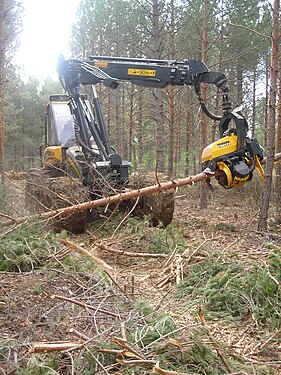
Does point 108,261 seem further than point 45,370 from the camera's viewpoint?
Yes

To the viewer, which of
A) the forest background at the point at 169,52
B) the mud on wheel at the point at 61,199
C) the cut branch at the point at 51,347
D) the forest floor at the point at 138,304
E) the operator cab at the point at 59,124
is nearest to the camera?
the cut branch at the point at 51,347

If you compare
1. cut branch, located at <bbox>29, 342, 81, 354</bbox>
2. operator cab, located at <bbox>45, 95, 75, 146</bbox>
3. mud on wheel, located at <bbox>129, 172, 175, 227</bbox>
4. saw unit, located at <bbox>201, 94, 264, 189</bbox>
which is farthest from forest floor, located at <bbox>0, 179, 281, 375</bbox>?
operator cab, located at <bbox>45, 95, 75, 146</bbox>

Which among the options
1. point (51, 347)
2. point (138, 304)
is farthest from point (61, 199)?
point (51, 347)

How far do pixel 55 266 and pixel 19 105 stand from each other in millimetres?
30858

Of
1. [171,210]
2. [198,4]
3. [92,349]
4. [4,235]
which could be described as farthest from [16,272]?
[198,4]

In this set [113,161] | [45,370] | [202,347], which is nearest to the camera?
[45,370]

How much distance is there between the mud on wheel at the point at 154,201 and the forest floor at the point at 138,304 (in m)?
0.79

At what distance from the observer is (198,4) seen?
16531mm

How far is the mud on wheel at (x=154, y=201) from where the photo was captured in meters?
7.96

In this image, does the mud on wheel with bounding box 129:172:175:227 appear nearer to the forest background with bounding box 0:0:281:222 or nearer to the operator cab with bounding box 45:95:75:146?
the operator cab with bounding box 45:95:75:146

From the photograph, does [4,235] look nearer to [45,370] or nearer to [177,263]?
[177,263]

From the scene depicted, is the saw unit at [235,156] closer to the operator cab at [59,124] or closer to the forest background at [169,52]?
the operator cab at [59,124]

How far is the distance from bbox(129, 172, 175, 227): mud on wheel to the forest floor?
0.79 m

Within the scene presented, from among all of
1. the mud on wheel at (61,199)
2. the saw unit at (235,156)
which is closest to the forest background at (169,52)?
the mud on wheel at (61,199)
